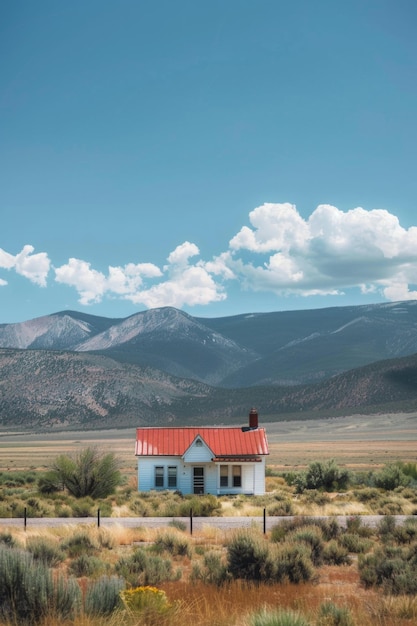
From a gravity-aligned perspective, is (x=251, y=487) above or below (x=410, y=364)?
below

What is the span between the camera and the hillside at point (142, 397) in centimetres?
16438

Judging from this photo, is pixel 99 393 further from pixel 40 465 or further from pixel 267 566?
pixel 267 566

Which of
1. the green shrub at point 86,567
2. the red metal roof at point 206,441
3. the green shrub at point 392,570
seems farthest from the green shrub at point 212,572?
the red metal roof at point 206,441

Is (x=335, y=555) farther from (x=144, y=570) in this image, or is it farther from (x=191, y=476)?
(x=191, y=476)

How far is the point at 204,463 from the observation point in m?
39.9

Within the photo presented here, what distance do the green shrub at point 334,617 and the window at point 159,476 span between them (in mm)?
31538

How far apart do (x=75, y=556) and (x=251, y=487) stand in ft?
78.0

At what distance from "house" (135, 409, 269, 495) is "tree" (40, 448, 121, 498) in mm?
2680

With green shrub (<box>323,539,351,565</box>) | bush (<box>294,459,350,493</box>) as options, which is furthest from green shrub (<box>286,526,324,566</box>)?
bush (<box>294,459,350,493</box>)

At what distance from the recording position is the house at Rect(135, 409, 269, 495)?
130 ft

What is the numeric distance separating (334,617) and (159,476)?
32142mm

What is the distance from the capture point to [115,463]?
129ft

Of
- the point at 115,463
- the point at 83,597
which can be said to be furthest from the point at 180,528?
the point at 115,463

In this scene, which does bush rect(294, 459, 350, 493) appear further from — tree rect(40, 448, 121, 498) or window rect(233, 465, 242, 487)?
tree rect(40, 448, 121, 498)
